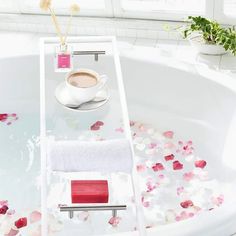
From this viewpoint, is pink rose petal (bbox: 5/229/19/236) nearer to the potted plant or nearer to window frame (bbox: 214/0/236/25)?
the potted plant

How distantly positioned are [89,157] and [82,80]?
18.7 inches

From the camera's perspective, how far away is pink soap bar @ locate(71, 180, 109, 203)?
6.88ft

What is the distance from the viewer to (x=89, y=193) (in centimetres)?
210

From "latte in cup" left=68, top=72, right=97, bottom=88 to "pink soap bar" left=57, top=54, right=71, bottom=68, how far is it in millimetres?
137

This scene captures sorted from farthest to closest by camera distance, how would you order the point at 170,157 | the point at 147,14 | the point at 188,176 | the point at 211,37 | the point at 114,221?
1. the point at 147,14
2. the point at 211,37
3. the point at 170,157
4. the point at 188,176
5. the point at 114,221

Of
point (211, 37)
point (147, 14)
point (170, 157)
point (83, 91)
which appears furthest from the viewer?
point (147, 14)

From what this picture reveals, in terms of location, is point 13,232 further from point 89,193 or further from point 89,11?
point 89,11

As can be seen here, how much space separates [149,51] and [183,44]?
0.23 metres

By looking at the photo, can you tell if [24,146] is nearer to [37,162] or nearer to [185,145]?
[37,162]

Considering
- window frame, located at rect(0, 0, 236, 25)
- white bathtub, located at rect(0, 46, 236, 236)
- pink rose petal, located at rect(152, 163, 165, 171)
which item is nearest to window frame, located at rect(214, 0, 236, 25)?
window frame, located at rect(0, 0, 236, 25)

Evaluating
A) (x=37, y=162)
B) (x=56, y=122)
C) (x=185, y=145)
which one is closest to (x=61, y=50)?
(x=56, y=122)

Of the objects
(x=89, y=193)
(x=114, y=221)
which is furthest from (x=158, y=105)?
(x=89, y=193)

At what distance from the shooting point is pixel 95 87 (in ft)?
7.66

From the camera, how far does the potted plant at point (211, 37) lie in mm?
3072
